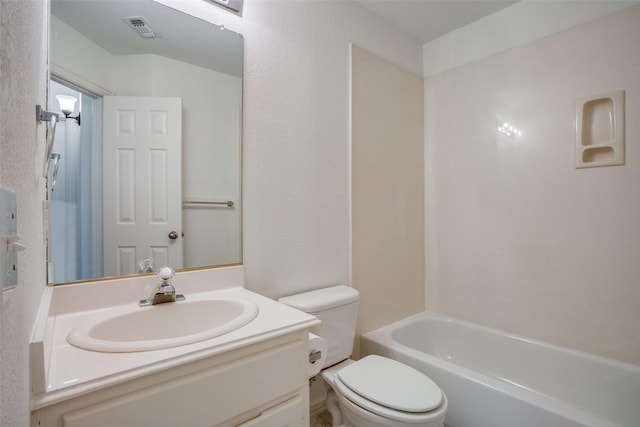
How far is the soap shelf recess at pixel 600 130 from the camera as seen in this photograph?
1604 mm

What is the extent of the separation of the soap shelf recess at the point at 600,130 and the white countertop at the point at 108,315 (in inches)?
68.9

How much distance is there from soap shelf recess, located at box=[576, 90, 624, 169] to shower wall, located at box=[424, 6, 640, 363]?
33mm

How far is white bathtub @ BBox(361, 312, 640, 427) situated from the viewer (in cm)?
130

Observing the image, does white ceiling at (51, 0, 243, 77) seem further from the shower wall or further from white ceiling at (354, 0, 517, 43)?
the shower wall

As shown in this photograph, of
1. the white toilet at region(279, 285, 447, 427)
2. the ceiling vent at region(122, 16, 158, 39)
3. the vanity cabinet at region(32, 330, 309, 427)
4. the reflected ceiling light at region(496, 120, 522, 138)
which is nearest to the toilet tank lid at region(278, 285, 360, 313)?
the white toilet at region(279, 285, 447, 427)

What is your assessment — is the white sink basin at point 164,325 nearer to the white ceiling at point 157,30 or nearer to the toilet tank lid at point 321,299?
the toilet tank lid at point 321,299

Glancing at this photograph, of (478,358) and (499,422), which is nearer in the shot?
(499,422)

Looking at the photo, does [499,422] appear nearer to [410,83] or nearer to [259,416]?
[259,416]

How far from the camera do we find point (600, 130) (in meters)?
1.68

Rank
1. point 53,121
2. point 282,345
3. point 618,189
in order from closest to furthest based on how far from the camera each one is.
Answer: point 53,121 → point 282,345 → point 618,189

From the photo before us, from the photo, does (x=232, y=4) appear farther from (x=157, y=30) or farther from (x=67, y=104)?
(x=67, y=104)

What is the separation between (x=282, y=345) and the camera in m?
0.95

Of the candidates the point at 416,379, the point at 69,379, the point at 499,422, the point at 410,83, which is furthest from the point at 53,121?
the point at 410,83

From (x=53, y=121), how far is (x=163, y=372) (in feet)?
2.34
